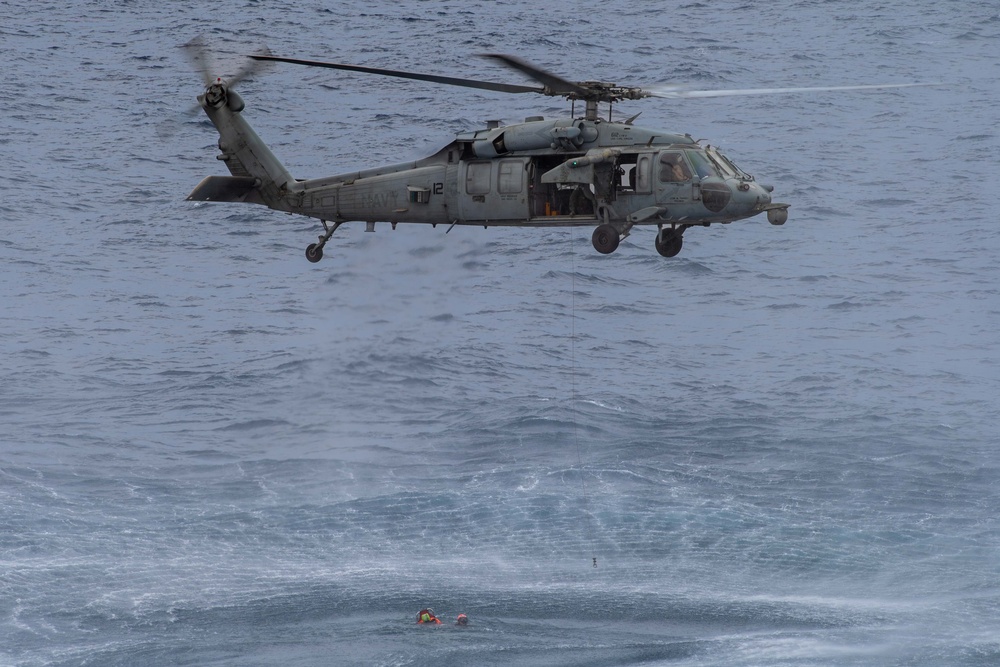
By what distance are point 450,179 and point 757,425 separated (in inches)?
2372

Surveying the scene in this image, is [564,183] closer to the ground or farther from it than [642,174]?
closer to the ground

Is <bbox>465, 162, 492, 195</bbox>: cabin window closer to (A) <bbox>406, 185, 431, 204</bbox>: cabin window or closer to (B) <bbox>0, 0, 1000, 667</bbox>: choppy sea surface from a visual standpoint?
(A) <bbox>406, 185, 431, 204</bbox>: cabin window

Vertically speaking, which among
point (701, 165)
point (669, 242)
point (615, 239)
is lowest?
point (669, 242)

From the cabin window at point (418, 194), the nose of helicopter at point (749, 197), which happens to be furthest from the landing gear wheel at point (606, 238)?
the cabin window at point (418, 194)

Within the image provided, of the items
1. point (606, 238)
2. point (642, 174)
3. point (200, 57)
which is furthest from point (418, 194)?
point (200, 57)

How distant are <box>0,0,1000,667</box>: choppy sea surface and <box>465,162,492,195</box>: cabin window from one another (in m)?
37.4

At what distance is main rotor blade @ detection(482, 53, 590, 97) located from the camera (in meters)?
31.5

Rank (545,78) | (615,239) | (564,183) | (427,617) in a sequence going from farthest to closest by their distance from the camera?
(427,617), (564,183), (615,239), (545,78)

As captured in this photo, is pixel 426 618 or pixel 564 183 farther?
pixel 426 618

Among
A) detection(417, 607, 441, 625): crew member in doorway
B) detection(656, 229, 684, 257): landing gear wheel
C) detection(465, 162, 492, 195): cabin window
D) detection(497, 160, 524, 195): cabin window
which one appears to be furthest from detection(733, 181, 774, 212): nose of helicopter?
detection(417, 607, 441, 625): crew member in doorway

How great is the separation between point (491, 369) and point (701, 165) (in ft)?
210

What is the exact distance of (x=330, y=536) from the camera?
3383 inches

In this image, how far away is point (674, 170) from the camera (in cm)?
3634

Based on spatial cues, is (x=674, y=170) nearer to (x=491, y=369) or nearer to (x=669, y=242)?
(x=669, y=242)
